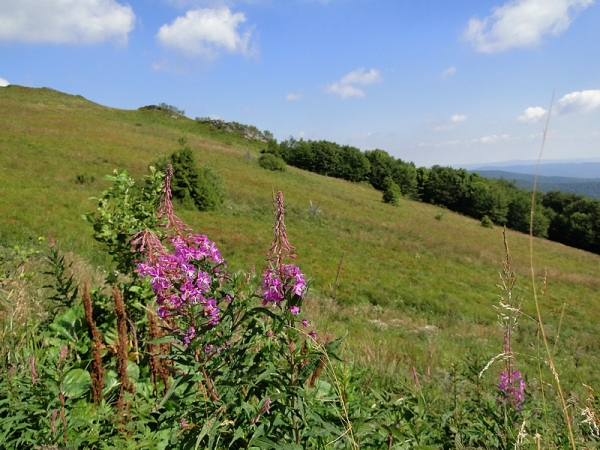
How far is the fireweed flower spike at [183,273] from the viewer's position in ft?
5.75

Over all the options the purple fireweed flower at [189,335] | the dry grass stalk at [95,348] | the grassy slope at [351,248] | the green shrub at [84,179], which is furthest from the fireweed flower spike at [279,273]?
the green shrub at [84,179]

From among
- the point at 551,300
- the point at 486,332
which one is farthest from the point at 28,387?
the point at 551,300

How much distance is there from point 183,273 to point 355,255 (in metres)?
19.6

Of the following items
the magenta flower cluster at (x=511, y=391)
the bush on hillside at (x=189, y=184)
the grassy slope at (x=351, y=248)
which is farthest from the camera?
the bush on hillside at (x=189, y=184)

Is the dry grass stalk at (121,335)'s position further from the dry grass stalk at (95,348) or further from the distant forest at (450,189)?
the distant forest at (450,189)

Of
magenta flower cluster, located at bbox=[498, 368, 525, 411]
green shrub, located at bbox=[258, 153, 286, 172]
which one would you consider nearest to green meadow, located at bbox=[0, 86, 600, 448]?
magenta flower cluster, located at bbox=[498, 368, 525, 411]

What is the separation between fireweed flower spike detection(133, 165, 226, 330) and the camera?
1.75 m

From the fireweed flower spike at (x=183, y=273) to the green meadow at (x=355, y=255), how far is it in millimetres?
496

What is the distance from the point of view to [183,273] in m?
1.77

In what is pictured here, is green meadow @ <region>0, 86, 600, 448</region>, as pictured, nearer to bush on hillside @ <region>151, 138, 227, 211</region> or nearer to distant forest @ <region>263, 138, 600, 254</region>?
bush on hillside @ <region>151, 138, 227, 211</region>

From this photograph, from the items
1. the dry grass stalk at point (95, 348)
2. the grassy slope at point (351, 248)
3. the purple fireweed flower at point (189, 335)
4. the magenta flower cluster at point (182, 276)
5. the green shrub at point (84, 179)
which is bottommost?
the grassy slope at point (351, 248)

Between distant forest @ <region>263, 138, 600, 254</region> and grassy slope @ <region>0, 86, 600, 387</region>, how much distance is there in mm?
26976

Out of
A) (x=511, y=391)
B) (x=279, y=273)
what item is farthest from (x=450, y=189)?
(x=279, y=273)

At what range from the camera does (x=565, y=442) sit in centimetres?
265
